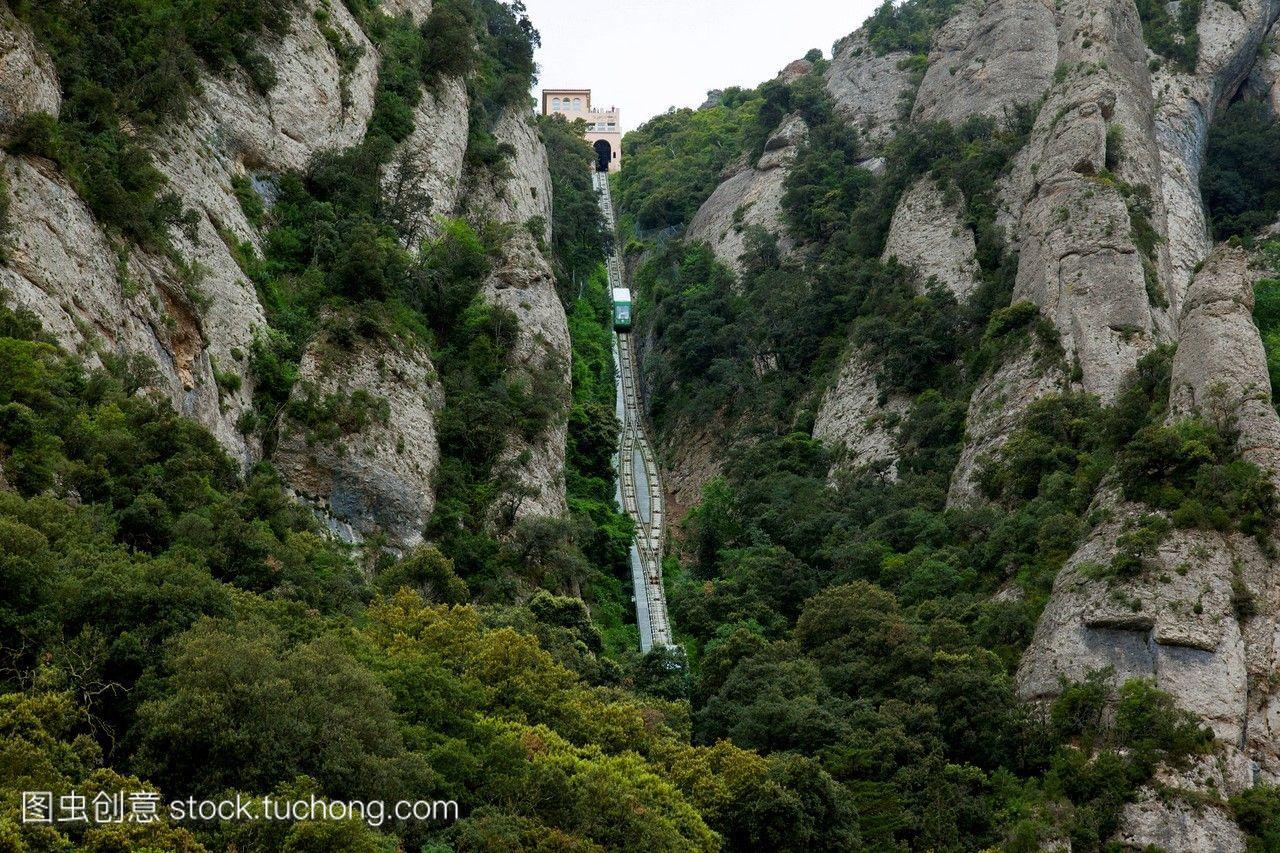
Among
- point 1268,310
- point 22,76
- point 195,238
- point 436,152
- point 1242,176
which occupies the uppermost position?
point 1242,176

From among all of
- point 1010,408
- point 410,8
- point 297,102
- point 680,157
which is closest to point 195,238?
point 297,102

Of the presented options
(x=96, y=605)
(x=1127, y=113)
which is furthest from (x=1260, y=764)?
(x=1127, y=113)

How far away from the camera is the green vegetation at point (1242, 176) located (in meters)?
72.2

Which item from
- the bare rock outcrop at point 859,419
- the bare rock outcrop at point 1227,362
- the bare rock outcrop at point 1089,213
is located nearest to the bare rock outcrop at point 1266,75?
the bare rock outcrop at point 1089,213

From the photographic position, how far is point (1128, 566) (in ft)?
132

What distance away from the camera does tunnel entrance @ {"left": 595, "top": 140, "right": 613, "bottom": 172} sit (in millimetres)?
122056

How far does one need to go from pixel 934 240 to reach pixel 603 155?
6135cm

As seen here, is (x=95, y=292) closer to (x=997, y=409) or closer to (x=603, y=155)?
(x=997, y=409)

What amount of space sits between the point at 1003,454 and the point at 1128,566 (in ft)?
35.1

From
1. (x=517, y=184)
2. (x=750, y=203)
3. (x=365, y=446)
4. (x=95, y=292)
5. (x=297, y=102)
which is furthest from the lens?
(x=750, y=203)

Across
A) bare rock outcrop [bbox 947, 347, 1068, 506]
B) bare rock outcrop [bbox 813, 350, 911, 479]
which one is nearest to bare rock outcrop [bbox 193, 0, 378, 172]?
bare rock outcrop [bbox 813, 350, 911, 479]

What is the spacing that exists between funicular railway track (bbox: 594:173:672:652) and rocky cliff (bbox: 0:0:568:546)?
5594 mm

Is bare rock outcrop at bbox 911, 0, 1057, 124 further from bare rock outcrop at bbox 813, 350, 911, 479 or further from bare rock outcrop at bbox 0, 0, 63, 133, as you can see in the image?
bare rock outcrop at bbox 0, 0, 63, 133

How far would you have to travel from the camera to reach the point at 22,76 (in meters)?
37.4
